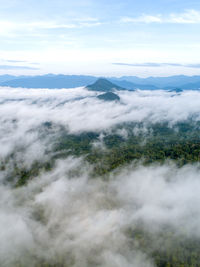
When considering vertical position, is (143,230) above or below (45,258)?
above

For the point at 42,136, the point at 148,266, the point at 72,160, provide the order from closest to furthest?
1. the point at 148,266
2. the point at 72,160
3. the point at 42,136

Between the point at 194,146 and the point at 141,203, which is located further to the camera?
the point at 194,146

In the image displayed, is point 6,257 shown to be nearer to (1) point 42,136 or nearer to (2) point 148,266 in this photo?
(2) point 148,266

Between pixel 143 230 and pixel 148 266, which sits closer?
pixel 148 266

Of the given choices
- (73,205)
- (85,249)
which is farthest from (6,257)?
(73,205)

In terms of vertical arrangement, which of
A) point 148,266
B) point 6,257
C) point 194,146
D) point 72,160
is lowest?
point 6,257

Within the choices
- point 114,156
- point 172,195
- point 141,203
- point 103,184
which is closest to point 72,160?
point 114,156

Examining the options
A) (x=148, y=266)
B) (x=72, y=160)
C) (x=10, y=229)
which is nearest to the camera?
(x=148, y=266)

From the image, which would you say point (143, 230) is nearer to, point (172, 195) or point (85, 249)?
point (85, 249)

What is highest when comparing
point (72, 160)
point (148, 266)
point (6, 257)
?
point (72, 160)
